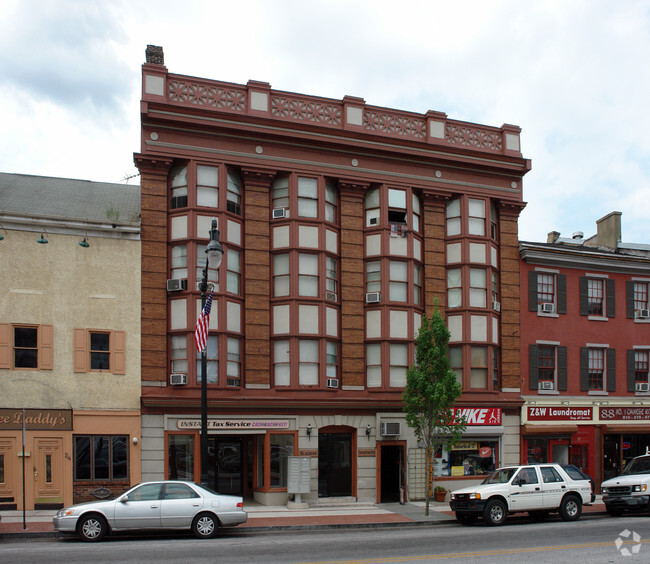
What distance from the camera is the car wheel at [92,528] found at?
1717 centimetres

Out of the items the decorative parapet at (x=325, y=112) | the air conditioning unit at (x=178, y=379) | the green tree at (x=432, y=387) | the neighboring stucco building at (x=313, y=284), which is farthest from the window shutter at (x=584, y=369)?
the air conditioning unit at (x=178, y=379)

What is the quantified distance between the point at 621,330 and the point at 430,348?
12481 mm

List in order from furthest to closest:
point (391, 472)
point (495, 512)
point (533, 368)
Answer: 1. point (533, 368)
2. point (391, 472)
3. point (495, 512)

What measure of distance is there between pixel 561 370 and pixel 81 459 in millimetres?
18737

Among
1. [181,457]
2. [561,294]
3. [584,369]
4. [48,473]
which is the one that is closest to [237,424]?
[181,457]

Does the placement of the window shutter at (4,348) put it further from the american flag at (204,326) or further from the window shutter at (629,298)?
the window shutter at (629,298)

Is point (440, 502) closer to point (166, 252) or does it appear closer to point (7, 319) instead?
point (166, 252)

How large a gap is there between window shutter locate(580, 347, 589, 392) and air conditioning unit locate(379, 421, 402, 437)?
8.92m

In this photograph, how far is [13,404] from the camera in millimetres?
23203

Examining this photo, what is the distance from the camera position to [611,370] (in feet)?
103

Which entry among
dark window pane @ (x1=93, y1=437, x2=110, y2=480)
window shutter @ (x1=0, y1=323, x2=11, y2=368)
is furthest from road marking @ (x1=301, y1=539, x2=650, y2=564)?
window shutter @ (x1=0, y1=323, x2=11, y2=368)

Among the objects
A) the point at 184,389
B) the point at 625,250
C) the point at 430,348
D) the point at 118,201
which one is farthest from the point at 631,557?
the point at 625,250

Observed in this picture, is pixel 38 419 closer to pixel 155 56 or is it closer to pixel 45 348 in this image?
pixel 45 348

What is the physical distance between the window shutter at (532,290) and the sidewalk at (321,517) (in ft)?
25.9
